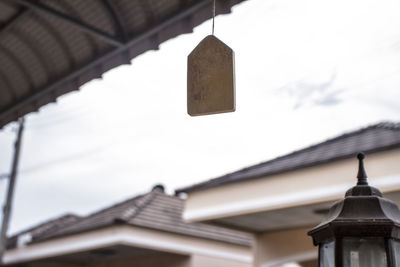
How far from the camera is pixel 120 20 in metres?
4.34

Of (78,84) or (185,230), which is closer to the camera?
(78,84)

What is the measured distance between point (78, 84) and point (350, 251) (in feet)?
8.35

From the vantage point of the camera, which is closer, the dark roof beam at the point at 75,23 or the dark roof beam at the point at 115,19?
the dark roof beam at the point at 75,23

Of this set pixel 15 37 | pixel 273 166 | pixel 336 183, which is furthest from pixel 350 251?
pixel 273 166

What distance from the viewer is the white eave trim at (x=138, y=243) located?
13.0 m

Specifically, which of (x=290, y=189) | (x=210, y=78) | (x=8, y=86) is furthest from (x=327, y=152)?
(x=210, y=78)

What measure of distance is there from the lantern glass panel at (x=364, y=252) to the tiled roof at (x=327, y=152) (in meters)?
5.47

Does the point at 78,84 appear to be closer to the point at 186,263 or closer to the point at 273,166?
the point at 273,166

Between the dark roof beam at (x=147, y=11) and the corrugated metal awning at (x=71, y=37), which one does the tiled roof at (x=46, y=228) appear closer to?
the corrugated metal awning at (x=71, y=37)

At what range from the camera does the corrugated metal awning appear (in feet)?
13.6

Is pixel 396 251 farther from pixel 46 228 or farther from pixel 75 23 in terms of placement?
pixel 46 228

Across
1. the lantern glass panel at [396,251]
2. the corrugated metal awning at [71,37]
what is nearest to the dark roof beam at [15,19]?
the corrugated metal awning at [71,37]

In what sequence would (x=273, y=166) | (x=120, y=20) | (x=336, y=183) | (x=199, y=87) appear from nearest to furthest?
(x=199, y=87) < (x=120, y=20) < (x=336, y=183) < (x=273, y=166)

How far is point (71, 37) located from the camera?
15.2 feet
